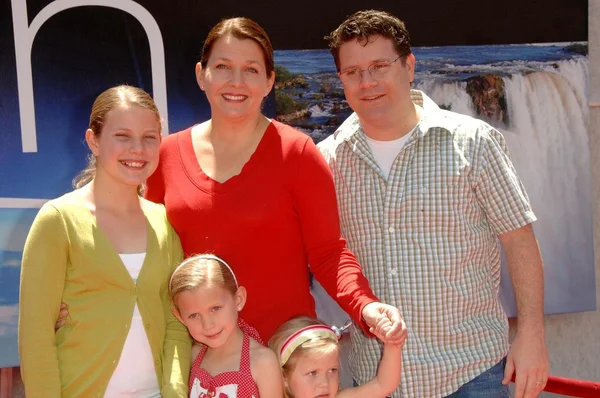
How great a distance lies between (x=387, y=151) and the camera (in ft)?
8.04

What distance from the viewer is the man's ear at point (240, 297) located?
2143 millimetres

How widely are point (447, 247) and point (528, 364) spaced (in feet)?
1.36

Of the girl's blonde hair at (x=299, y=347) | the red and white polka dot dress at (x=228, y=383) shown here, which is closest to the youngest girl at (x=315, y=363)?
the girl's blonde hair at (x=299, y=347)

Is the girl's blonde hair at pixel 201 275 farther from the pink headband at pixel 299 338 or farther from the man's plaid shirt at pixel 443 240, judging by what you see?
the man's plaid shirt at pixel 443 240

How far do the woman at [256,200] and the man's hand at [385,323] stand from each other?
22 millimetres

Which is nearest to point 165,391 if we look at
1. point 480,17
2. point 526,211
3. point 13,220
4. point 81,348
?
point 81,348

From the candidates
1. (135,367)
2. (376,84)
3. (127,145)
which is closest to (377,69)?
(376,84)

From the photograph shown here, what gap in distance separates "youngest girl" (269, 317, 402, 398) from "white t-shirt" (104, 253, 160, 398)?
35 cm

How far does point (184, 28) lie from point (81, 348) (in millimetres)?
1791

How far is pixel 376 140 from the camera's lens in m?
2.48

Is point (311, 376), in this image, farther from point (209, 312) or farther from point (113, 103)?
point (113, 103)

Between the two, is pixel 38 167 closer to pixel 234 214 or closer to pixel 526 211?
pixel 234 214

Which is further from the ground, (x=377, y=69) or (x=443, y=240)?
(x=377, y=69)

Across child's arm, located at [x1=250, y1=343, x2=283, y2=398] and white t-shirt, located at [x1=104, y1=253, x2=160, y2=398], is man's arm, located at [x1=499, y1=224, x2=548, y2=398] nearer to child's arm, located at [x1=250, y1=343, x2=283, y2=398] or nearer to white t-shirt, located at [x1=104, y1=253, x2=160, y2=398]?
child's arm, located at [x1=250, y1=343, x2=283, y2=398]
